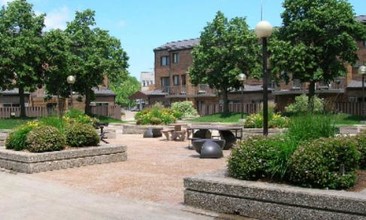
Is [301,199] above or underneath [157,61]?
underneath

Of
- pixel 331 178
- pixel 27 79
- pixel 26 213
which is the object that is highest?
pixel 27 79

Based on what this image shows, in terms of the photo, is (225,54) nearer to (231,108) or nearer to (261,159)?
(231,108)

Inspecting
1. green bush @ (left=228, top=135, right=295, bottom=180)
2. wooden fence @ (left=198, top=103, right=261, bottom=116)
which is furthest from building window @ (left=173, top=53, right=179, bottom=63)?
green bush @ (left=228, top=135, right=295, bottom=180)

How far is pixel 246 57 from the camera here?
45562 millimetres

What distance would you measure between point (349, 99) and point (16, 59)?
102 ft

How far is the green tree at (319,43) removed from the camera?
125ft

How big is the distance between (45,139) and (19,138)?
127cm

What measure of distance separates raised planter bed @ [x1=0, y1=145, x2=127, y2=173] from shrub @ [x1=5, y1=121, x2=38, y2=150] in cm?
31

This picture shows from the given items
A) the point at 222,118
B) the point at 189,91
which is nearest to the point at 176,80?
the point at 189,91

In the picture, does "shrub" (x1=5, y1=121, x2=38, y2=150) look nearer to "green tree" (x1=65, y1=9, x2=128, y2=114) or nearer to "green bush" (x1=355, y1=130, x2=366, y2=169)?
"green bush" (x1=355, y1=130, x2=366, y2=169)

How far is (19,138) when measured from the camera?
43.9ft

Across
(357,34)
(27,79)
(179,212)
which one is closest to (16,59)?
(27,79)

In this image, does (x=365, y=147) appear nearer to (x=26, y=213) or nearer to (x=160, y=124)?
(x=26, y=213)

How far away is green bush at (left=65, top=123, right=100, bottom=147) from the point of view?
13.4 metres
